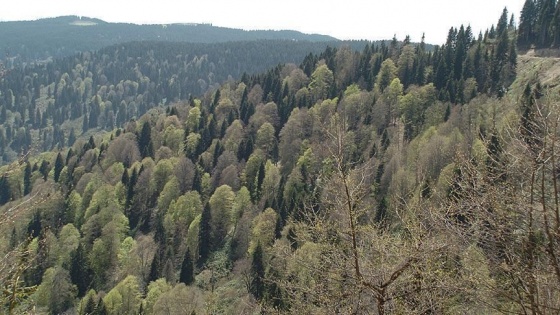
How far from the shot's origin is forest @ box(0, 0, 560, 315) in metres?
10.7

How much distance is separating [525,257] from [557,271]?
0.78 meters

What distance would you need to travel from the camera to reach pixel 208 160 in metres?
123

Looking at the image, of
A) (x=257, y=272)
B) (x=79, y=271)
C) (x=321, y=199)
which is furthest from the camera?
(x=79, y=271)

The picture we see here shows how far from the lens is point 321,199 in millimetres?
12445

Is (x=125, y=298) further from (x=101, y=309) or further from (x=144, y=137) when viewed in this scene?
(x=144, y=137)

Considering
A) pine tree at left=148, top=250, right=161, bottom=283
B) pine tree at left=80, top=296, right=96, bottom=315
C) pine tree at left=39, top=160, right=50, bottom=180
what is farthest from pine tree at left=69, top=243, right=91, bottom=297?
pine tree at left=39, top=160, right=50, bottom=180

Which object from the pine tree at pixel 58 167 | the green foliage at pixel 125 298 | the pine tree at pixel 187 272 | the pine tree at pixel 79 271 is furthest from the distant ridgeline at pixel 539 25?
the pine tree at pixel 58 167

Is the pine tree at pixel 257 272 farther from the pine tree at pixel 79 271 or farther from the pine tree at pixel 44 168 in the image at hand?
the pine tree at pixel 44 168

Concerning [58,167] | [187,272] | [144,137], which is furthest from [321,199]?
[58,167]

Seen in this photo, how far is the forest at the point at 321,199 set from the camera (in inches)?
420

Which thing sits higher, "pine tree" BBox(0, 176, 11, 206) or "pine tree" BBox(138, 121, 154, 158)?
"pine tree" BBox(138, 121, 154, 158)

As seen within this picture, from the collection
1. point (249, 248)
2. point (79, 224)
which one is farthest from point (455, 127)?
point (79, 224)

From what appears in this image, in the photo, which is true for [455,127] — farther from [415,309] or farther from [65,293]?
[415,309]

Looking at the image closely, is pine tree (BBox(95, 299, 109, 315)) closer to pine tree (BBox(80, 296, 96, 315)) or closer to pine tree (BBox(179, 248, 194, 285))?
pine tree (BBox(80, 296, 96, 315))
